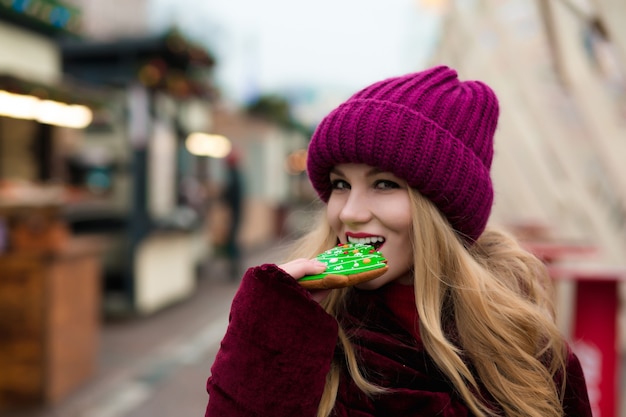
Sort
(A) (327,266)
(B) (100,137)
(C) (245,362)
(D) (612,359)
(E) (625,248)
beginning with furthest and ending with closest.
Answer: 1. (B) (100,137)
2. (E) (625,248)
3. (D) (612,359)
4. (A) (327,266)
5. (C) (245,362)

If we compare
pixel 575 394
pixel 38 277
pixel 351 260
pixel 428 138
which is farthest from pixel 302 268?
pixel 38 277

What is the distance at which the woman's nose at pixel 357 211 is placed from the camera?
4.98 feet

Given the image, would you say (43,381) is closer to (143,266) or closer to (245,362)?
(143,266)

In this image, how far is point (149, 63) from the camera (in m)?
7.70

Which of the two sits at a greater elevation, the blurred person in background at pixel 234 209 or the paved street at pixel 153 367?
the blurred person in background at pixel 234 209

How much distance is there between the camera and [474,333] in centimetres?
151

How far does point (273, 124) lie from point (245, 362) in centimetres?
1644

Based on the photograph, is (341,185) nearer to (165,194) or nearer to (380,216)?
(380,216)

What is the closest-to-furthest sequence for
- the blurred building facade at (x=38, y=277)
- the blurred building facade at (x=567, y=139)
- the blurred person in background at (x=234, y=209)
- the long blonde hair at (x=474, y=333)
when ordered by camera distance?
the long blonde hair at (x=474, y=333), the blurred building facade at (x=567, y=139), the blurred building facade at (x=38, y=277), the blurred person in background at (x=234, y=209)

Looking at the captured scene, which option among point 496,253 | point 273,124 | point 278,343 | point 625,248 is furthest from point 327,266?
point 273,124

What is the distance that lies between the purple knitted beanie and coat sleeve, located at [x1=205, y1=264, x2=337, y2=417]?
39 cm

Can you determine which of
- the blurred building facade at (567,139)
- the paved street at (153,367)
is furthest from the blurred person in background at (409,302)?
the paved street at (153,367)

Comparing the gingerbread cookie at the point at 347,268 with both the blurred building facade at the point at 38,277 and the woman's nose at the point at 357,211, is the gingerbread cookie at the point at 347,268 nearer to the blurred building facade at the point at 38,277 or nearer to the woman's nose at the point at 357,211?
the woman's nose at the point at 357,211

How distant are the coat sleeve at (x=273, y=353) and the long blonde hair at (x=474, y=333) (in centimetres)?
12
